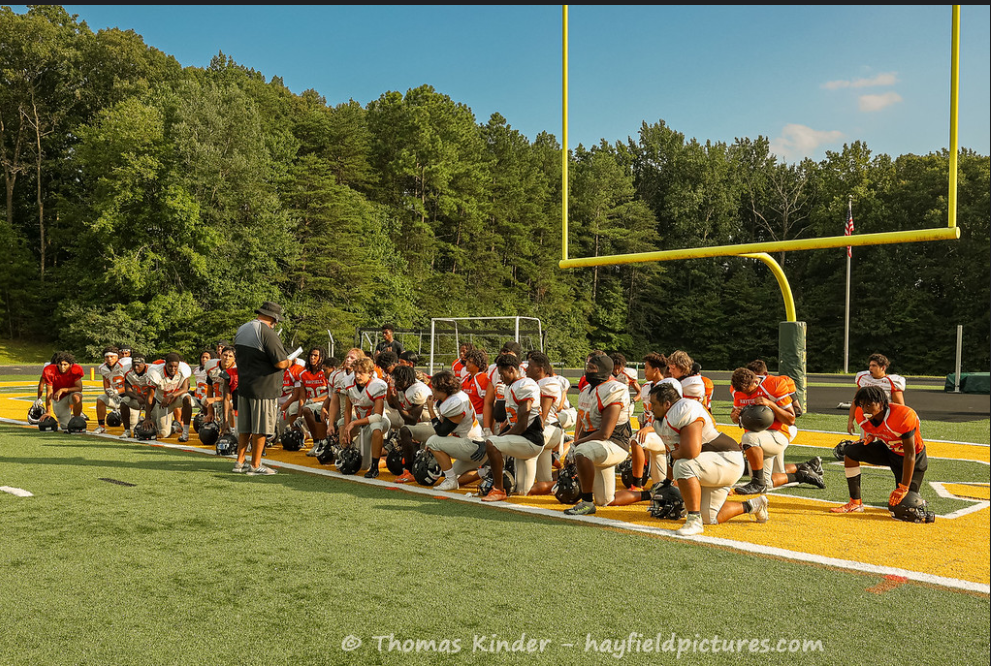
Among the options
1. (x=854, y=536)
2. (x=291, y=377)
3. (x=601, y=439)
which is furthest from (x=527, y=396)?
(x=291, y=377)

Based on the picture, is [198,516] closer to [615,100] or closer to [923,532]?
[923,532]

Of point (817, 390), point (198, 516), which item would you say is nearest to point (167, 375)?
point (198, 516)

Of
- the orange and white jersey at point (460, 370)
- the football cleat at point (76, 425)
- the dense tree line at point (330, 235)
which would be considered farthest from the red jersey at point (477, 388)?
the dense tree line at point (330, 235)

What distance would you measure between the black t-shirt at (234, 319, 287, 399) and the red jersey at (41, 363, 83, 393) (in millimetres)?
4867

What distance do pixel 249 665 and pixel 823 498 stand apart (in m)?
5.74

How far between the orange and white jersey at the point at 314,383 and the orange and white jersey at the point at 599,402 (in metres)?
4.61

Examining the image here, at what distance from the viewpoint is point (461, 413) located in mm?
7672

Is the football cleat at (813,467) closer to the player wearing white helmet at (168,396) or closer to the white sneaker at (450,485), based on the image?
the white sneaker at (450,485)

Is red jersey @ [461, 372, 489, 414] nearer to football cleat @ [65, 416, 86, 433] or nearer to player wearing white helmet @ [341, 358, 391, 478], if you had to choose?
player wearing white helmet @ [341, 358, 391, 478]

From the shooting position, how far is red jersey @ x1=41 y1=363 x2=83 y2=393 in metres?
11.7

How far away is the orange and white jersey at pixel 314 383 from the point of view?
10.5m

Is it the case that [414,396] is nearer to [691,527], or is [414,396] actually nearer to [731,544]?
[691,527]

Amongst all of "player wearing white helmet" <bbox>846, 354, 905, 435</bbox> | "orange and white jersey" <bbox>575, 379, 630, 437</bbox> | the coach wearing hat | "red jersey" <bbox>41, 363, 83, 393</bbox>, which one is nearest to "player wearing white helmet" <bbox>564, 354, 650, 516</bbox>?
"orange and white jersey" <bbox>575, 379, 630, 437</bbox>

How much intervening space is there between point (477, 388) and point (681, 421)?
362cm
